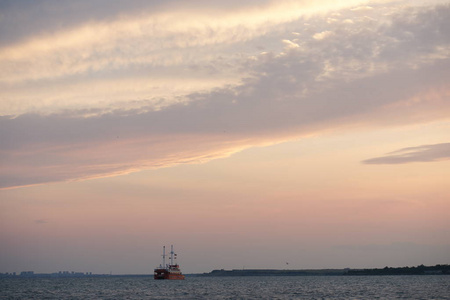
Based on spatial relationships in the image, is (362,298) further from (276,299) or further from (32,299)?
(32,299)

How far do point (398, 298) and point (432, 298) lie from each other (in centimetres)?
709

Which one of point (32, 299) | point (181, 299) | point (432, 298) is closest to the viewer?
point (432, 298)

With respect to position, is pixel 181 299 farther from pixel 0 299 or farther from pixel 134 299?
pixel 0 299

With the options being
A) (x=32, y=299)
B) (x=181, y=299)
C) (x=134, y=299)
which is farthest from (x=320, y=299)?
(x=32, y=299)

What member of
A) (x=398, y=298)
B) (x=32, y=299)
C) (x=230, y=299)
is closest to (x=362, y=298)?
(x=398, y=298)

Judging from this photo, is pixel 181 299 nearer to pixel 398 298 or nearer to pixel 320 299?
pixel 320 299

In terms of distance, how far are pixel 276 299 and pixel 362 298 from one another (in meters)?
19.1

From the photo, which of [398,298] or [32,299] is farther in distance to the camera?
[32,299]

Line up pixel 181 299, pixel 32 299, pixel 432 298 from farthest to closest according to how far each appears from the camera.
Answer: pixel 32 299 → pixel 181 299 → pixel 432 298

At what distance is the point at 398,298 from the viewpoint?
10875 centimetres

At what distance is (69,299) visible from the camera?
119188 mm

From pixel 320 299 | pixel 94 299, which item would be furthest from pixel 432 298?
pixel 94 299

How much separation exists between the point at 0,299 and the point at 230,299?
55.9m

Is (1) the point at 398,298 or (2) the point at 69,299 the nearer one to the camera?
(1) the point at 398,298
